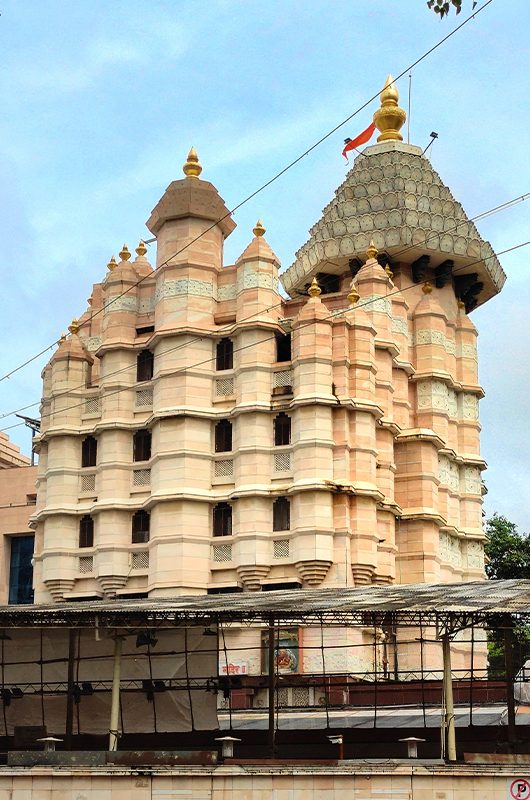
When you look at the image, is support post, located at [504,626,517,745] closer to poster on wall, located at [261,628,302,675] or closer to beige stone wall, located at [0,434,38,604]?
poster on wall, located at [261,628,302,675]

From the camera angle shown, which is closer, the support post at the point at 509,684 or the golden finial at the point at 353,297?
the support post at the point at 509,684

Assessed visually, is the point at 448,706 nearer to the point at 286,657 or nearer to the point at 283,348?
the point at 286,657

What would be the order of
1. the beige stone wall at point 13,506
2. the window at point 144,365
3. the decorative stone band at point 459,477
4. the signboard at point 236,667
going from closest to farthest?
the signboard at point 236,667 < the window at point 144,365 < the decorative stone band at point 459,477 < the beige stone wall at point 13,506

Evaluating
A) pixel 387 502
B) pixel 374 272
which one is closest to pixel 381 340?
pixel 374 272

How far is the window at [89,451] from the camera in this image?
2392 inches

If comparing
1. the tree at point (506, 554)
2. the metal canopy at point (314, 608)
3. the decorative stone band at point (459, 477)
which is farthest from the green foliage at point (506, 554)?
the metal canopy at point (314, 608)

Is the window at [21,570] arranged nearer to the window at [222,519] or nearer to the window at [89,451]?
the window at [89,451]

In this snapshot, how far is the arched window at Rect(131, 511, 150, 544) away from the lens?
191 ft

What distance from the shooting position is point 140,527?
58.6 meters

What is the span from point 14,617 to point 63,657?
5.40 meters

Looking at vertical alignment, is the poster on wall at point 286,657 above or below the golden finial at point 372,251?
below

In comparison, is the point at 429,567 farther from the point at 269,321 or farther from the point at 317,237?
the point at 317,237

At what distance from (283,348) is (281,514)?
7248 mm

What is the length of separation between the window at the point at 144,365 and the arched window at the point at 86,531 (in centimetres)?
626
